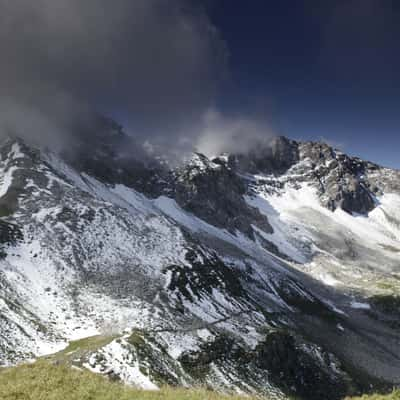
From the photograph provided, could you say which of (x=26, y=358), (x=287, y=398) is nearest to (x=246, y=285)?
(x=287, y=398)

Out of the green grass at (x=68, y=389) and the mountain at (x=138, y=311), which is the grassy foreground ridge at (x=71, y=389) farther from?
the mountain at (x=138, y=311)

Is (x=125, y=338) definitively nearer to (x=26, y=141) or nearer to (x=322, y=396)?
(x=322, y=396)

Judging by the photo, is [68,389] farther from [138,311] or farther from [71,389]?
[138,311]

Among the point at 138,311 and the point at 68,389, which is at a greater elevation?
the point at 138,311

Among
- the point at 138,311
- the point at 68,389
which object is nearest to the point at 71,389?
the point at 68,389

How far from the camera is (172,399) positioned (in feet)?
48.7

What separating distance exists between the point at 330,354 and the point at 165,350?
178 feet

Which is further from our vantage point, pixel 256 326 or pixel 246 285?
pixel 246 285

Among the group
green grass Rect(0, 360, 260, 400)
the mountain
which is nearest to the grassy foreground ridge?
green grass Rect(0, 360, 260, 400)

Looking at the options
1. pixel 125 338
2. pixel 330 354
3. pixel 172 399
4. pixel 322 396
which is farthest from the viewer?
pixel 330 354

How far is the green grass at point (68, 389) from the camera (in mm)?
14974

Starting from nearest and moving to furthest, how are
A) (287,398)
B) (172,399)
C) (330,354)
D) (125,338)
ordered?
(172,399), (125,338), (287,398), (330,354)

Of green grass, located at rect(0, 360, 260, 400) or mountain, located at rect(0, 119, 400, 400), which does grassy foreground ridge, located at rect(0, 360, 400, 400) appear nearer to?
green grass, located at rect(0, 360, 260, 400)

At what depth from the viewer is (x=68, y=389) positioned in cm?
1541
